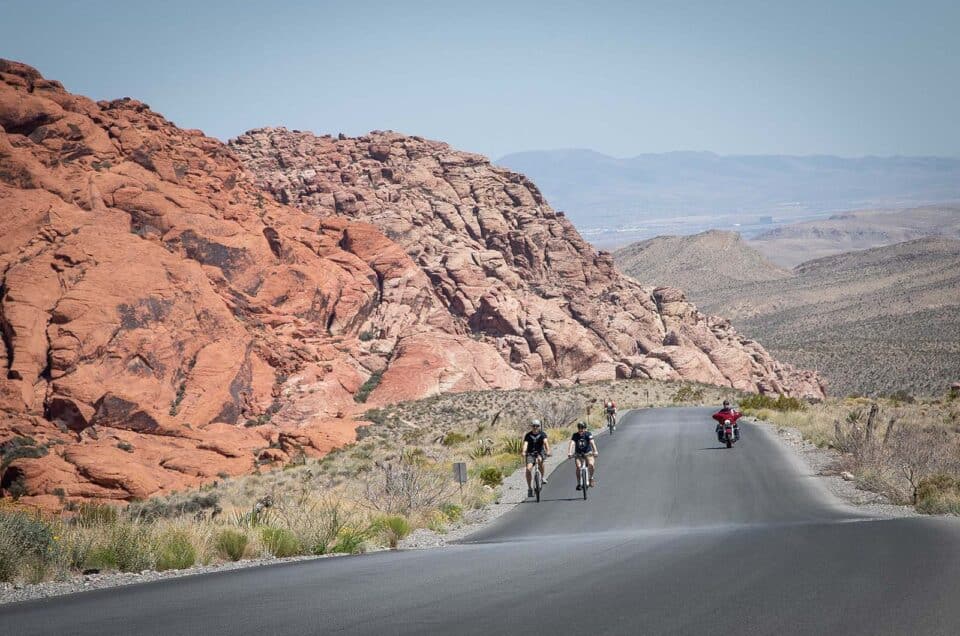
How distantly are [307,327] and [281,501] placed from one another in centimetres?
3219

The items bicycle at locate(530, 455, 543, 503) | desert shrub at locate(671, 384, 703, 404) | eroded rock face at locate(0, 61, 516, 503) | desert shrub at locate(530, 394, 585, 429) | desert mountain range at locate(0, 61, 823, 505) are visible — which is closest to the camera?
bicycle at locate(530, 455, 543, 503)

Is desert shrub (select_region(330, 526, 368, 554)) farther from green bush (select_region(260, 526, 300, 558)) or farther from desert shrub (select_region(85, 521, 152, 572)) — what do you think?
desert shrub (select_region(85, 521, 152, 572))

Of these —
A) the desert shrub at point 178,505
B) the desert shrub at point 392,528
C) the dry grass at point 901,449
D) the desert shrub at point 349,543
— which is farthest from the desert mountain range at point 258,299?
the dry grass at point 901,449

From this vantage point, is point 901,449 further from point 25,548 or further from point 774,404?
point 774,404

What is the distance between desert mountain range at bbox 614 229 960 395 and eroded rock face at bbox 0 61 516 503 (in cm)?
4075

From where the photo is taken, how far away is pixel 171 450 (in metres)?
35.8

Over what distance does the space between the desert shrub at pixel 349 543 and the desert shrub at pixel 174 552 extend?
247cm

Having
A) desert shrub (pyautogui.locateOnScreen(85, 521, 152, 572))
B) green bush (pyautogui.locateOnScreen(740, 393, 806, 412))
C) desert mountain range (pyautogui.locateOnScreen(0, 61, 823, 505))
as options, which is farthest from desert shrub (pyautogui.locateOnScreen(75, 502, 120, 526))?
green bush (pyautogui.locateOnScreen(740, 393, 806, 412))

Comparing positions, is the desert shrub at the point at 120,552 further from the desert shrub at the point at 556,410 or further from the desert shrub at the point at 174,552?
the desert shrub at the point at 556,410

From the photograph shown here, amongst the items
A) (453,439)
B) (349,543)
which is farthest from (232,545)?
(453,439)

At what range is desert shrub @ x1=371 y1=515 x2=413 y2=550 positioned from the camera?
16016mm

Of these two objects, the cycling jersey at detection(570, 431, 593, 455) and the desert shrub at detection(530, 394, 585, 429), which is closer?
the cycling jersey at detection(570, 431, 593, 455)

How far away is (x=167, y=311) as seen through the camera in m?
41.9

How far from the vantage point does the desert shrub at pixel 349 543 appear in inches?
577
